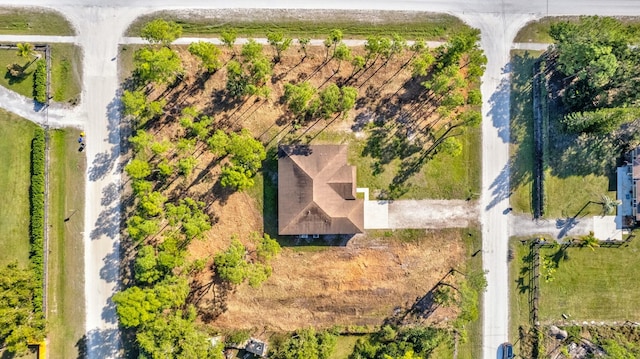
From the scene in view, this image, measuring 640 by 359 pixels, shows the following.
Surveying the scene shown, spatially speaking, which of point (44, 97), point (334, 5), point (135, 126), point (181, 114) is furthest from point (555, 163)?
point (44, 97)

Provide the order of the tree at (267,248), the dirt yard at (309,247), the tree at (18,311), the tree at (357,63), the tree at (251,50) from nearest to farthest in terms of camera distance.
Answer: the tree at (18,311)
the tree at (251,50)
the tree at (267,248)
the tree at (357,63)
the dirt yard at (309,247)

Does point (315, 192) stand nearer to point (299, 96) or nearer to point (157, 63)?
point (299, 96)

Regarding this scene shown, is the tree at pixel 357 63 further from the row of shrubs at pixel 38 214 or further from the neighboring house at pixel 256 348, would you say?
the row of shrubs at pixel 38 214

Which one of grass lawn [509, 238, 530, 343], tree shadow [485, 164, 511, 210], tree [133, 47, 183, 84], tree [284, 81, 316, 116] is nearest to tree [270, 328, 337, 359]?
grass lawn [509, 238, 530, 343]

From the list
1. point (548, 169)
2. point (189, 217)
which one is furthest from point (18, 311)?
point (548, 169)

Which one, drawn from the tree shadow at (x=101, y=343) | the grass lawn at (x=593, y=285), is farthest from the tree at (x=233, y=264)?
the grass lawn at (x=593, y=285)

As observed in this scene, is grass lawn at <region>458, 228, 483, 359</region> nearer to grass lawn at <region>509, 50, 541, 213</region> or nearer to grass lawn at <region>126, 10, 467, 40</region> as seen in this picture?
grass lawn at <region>509, 50, 541, 213</region>

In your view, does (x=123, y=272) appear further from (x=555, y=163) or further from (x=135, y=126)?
(x=555, y=163)
